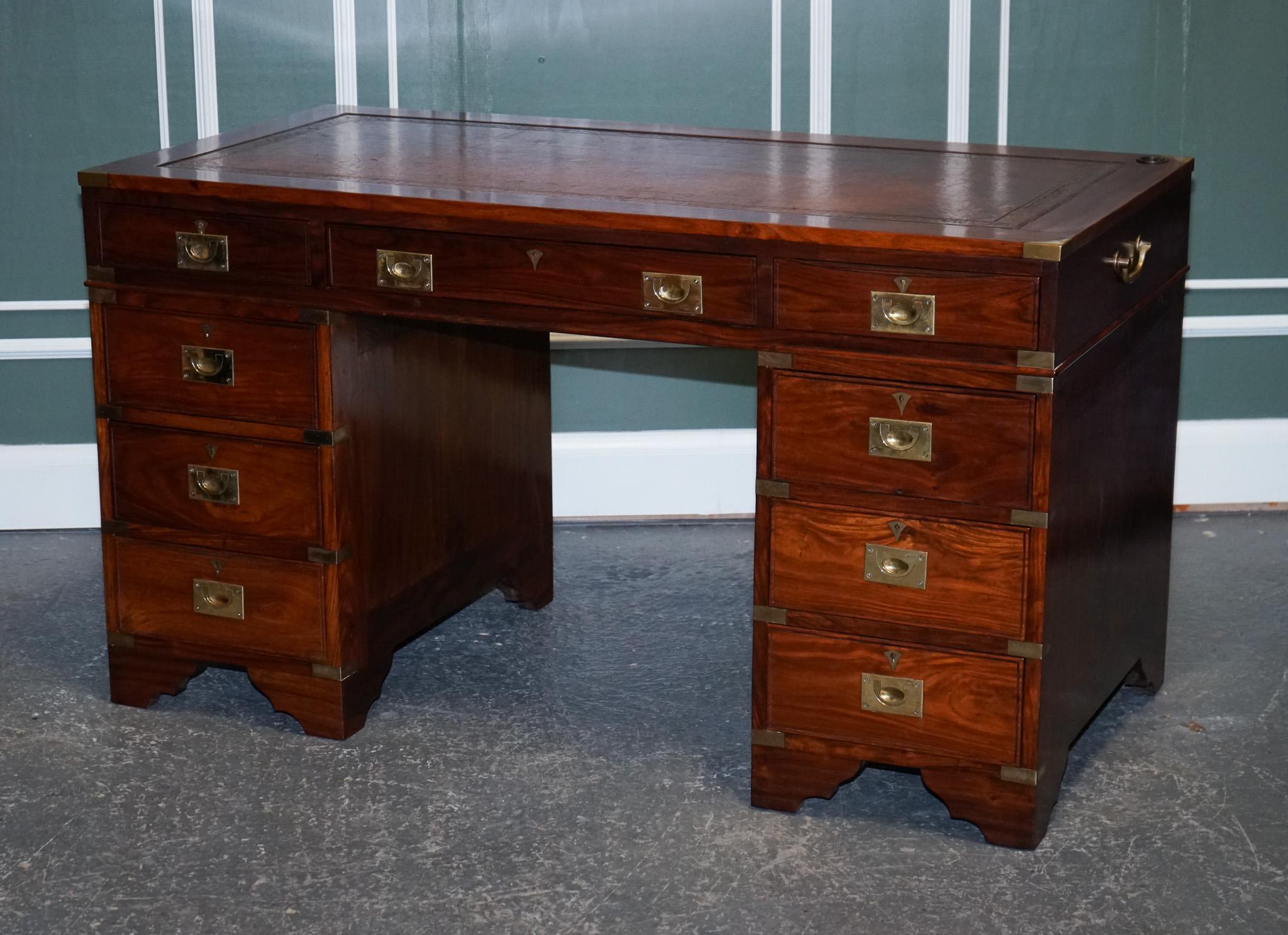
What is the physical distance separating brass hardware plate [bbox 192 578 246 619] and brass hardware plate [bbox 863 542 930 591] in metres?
1.13

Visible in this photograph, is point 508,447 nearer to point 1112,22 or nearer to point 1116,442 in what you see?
point 1116,442

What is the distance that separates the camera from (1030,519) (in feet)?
9.10

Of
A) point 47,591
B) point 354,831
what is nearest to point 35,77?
point 47,591

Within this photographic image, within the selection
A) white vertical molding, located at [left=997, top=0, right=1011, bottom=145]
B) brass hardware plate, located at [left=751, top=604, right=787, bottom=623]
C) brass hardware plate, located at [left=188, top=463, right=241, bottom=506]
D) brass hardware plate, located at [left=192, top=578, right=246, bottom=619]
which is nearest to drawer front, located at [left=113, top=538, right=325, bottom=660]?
brass hardware plate, located at [left=192, top=578, right=246, bottom=619]

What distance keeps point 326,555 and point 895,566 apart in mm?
995

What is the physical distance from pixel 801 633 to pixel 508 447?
3.34 feet

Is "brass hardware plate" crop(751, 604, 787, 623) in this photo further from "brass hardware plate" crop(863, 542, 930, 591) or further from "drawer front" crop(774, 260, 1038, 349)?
"drawer front" crop(774, 260, 1038, 349)

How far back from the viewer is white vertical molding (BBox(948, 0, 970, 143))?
4.18 m

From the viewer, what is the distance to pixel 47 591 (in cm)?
405

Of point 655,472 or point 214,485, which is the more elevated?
point 214,485

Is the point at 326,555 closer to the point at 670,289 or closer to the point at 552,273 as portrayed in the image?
the point at 552,273

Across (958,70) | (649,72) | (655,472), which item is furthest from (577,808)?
(958,70)

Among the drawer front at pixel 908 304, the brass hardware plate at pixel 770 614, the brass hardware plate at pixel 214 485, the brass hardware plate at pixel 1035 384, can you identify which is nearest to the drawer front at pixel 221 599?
the brass hardware plate at pixel 214 485

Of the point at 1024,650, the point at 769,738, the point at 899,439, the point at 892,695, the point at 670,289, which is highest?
the point at 670,289
